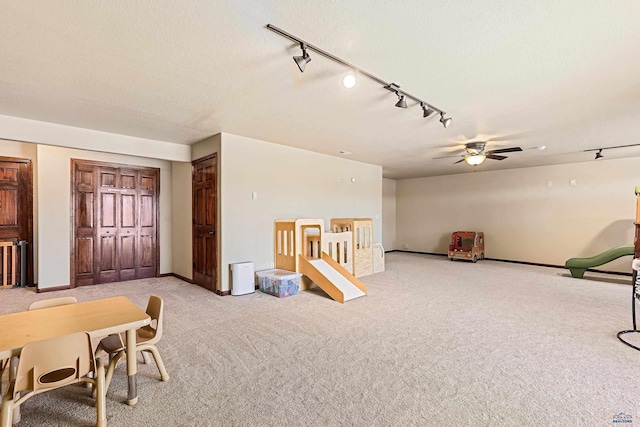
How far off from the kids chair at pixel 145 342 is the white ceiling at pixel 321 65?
1935mm

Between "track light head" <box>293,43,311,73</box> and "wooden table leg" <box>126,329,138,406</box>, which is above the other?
"track light head" <box>293,43,311,73</box>

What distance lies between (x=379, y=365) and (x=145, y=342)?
5.99ft

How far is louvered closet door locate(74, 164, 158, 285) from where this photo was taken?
5332 millimetres

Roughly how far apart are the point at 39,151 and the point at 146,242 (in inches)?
87.1

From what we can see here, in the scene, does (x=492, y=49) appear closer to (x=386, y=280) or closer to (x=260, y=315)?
(x=260, y=315)

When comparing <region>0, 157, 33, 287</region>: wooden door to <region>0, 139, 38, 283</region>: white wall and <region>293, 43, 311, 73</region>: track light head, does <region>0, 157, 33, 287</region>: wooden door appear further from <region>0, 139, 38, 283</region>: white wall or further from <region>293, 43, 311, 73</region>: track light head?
<region>293, 43, 311, 73</region>: track light head

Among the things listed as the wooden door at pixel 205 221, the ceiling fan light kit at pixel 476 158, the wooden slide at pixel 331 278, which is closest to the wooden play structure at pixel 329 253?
the wooden slide at pixel 331 278

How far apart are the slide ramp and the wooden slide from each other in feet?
14.9

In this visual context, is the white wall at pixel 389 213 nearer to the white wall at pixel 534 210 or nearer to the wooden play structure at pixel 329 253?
the white wall at pixel 534 210

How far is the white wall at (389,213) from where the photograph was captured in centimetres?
1015

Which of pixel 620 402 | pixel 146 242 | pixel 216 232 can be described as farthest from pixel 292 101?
pixel 146 242

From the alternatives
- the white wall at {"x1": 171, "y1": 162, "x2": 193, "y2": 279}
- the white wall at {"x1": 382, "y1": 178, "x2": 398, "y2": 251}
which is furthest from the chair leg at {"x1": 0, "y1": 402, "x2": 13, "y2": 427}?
the white wall at {"x1": 382, "y1": 178, "x2": 398, "y2": 251}

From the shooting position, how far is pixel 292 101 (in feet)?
11.1

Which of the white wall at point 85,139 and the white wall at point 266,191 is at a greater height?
the white wall at point 85,139
